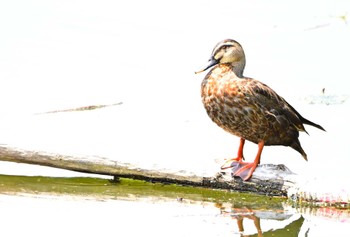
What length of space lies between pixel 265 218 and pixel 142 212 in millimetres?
781

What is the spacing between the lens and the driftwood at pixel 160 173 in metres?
6.88

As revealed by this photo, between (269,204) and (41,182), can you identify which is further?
(41,182)

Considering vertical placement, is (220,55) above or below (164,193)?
above

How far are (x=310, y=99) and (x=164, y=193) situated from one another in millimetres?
2778

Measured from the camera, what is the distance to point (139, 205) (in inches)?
269

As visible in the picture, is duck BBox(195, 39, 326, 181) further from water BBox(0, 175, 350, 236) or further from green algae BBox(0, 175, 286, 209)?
water BBox(0, 175, 350, 236)

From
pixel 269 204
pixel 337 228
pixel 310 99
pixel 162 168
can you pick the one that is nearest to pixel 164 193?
pixel 162 168

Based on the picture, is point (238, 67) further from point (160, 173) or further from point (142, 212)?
point (142, 212)

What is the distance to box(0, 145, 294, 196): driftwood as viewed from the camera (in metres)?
6.88

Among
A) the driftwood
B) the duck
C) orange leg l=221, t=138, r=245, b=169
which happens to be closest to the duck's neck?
the duck

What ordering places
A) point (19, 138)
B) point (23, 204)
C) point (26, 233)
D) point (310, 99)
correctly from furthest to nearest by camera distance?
point (310, 99) < point (19, 138) < point (23, 204) < point (26, 233)

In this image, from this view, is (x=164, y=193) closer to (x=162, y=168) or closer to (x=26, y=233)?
(x=162, y=168)

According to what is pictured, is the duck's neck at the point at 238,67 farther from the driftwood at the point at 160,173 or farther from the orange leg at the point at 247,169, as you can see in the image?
the driftwood at the point at 160,173

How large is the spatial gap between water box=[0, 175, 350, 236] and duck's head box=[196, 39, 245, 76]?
A: 85cm
